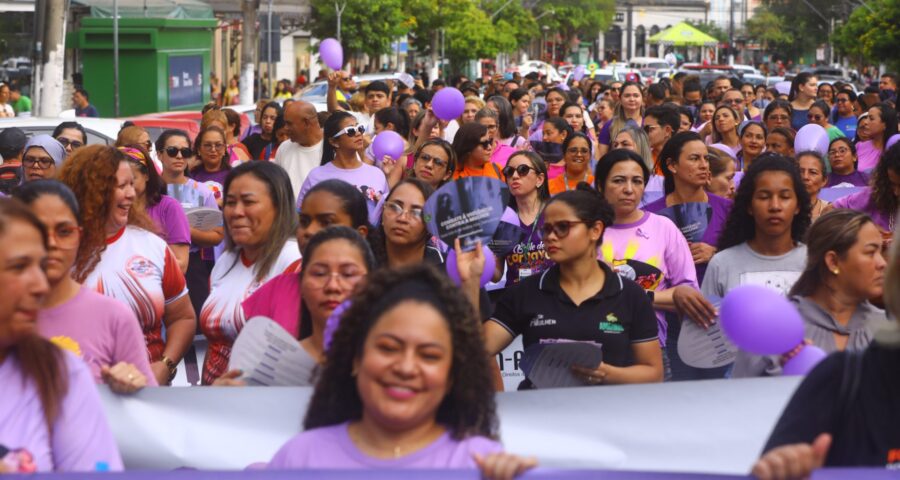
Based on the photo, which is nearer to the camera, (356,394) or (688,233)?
(356,394)

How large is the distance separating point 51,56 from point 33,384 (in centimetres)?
1682

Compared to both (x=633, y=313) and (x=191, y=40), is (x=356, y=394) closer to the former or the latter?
(x=633, y=313)

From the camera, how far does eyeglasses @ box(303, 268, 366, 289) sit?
4766 mm

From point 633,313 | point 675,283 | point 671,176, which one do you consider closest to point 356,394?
point 633,313

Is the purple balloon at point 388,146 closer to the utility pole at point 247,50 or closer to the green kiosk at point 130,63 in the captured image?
the green kiosk at point 130,63

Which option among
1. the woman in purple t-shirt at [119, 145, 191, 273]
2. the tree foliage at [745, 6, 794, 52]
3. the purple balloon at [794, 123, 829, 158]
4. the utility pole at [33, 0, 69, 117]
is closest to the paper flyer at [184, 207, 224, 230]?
the woman in purple t-shirt at [119, 145, 191, 273]

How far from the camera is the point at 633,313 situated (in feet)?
17.9

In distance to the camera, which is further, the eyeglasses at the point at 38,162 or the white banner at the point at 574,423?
the eyeglasses at the point at 38,162

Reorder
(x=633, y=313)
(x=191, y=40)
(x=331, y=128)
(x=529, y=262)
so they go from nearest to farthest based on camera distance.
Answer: (x=633, y=313) < (x=529, y=262) < (x=331, y=128) < (x=191, y=40)

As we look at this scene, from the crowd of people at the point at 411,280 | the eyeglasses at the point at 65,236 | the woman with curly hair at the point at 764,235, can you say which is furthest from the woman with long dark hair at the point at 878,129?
the eyeglasses at the point at 65,236

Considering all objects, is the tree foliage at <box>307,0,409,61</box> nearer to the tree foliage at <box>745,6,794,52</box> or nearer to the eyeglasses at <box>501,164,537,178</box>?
the eyeglasses at <box>501,164,537,178</box>

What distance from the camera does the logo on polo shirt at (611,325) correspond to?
543 centimetres

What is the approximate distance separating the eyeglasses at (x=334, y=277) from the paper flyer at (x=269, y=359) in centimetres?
28

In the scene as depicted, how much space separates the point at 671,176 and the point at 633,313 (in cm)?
308
